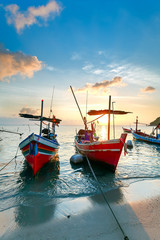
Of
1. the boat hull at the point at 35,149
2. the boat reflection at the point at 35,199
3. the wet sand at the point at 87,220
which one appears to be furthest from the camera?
the boat hull at the point at 35,149

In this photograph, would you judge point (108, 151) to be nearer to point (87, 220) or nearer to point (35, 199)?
point (87, 220)

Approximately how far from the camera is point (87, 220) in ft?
16.2

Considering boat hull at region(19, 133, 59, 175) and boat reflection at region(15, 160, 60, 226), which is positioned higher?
boat hull at region(19, 133, 59, 175)

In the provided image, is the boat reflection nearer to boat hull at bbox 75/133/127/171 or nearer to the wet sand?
the wet sand

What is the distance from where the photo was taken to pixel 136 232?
14.0 ft

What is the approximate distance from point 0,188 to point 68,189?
447 centimetres

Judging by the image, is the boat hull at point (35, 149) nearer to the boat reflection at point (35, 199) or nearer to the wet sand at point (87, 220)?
the boat reflection at point (35, 199)

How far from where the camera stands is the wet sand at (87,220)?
4.21 meters

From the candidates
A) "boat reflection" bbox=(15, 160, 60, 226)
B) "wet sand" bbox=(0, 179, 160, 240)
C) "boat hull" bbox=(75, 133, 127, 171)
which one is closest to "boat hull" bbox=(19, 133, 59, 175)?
"boat reflection" bbox=(15, 160, 60, 226)

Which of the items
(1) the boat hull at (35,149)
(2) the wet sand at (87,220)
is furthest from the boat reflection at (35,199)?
(1) the boat hull at (35,149)

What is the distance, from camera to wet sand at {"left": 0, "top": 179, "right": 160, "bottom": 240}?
421 centimetres

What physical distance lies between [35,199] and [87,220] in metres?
3.26

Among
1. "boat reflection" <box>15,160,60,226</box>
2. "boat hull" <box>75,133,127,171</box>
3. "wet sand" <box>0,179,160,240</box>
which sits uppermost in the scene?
"boat hull" <box>75,133,127,171</box>

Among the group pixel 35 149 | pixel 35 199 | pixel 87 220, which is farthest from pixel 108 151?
pixel 35 199
